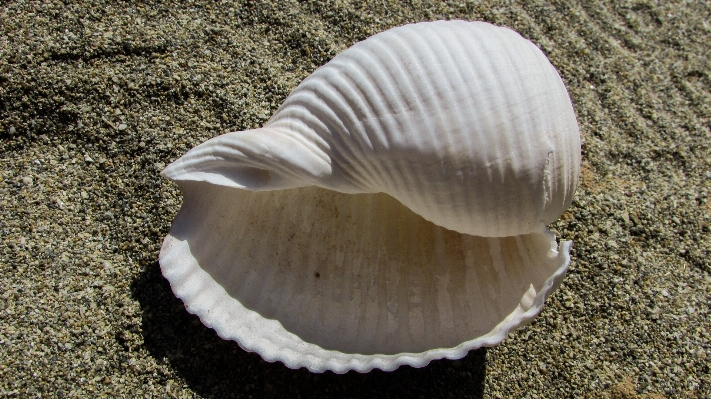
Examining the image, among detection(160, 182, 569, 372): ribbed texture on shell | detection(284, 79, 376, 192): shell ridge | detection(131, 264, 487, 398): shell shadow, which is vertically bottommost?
detection(131, 264, 487, 398): shell shadow

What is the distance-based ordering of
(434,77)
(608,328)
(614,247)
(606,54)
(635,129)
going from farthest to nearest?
1. (606,54)
2. (635,129)
3. (614,247)
4. (608,328)
5. (434,77)

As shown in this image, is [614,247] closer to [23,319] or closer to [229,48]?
[229,48]

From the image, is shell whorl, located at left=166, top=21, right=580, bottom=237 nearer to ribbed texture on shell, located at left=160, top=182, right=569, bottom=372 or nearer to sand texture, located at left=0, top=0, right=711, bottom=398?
ribbed texture on shell, located at left=160, top=182, right=569, bottom=372

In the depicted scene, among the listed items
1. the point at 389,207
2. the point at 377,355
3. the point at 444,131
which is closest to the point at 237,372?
the point at 377,355

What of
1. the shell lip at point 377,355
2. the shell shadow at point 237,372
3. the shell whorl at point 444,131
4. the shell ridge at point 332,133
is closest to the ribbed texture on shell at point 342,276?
the shell lip at point 377,355

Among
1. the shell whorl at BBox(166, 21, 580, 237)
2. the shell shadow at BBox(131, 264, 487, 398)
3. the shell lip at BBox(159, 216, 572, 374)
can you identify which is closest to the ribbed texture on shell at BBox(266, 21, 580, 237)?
the shell whorl at BBox(166, 21, 580, 237)

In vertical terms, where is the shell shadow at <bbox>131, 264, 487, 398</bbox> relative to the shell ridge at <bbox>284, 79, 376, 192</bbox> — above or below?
below

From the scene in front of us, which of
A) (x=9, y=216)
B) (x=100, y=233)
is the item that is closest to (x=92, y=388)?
(x=100, y=233)
